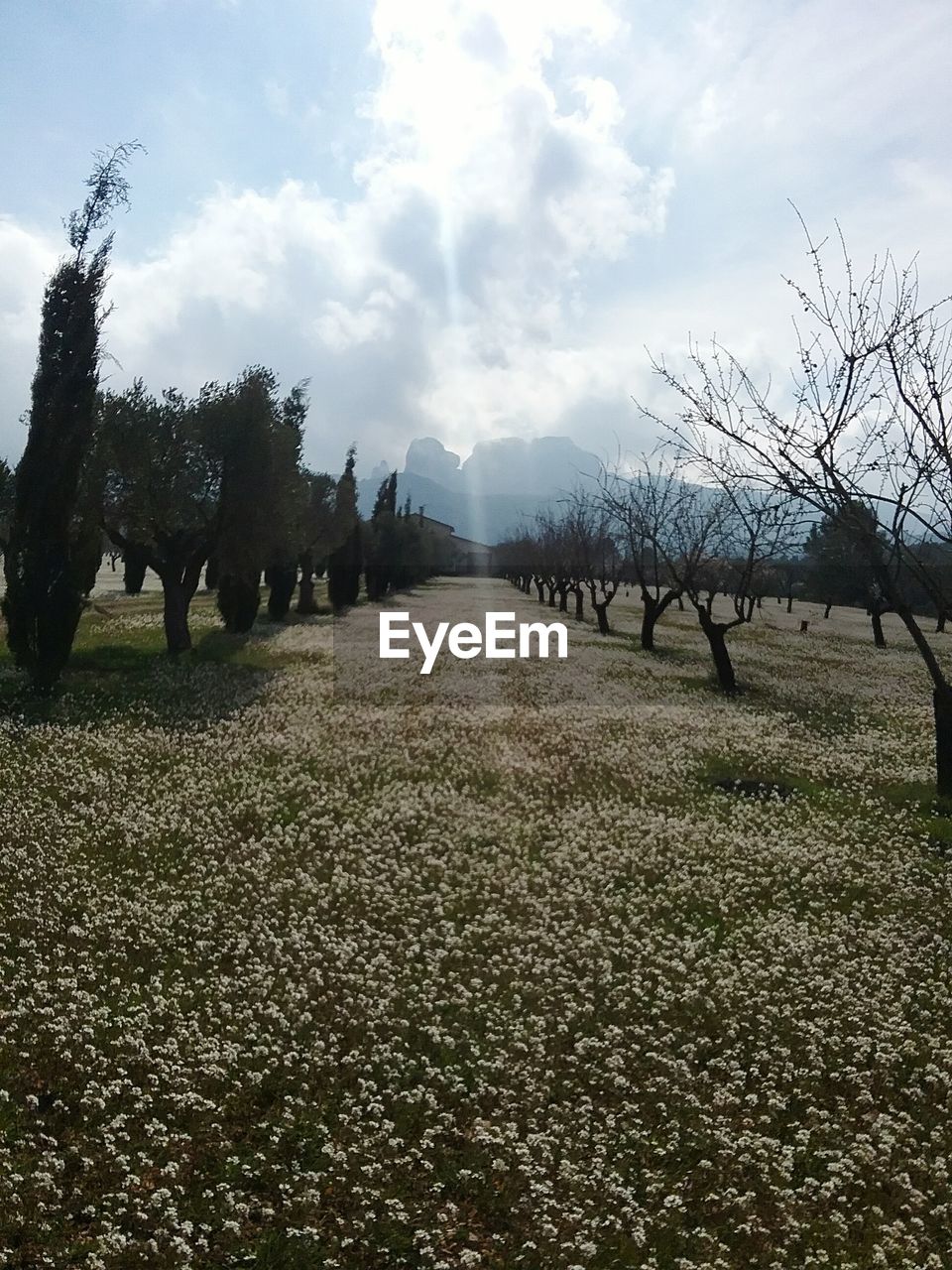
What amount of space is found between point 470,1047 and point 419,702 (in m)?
16.5

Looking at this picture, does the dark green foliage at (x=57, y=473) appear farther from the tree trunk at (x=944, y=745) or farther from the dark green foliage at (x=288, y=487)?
the tree trunk at (x=944, y=745)

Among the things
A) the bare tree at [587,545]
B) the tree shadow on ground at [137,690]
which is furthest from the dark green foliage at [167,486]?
the bare tree at [587,545]

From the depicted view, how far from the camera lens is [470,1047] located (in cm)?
806

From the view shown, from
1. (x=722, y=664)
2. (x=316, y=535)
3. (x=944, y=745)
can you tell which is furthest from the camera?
(x=316, y=535)

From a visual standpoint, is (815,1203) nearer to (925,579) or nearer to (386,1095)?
(386,1095)

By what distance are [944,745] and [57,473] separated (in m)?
22.3

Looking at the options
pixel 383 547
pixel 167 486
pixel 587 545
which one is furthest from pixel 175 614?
pixel 383 547

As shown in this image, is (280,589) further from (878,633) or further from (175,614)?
(878,633)

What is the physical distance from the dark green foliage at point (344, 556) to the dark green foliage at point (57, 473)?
31938mm

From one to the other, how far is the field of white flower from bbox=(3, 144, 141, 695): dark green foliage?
4.63 meters

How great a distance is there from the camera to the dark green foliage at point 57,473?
75.0 feet

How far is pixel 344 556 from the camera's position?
56312 mm

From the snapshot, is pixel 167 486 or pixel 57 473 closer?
pixel 57 473

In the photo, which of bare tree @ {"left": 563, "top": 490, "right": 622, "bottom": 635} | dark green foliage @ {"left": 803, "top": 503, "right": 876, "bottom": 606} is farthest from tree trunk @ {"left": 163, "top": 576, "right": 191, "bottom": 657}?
bare tree @ {"left": 563, "top": 490, "right": 622, "bottom": 635}
